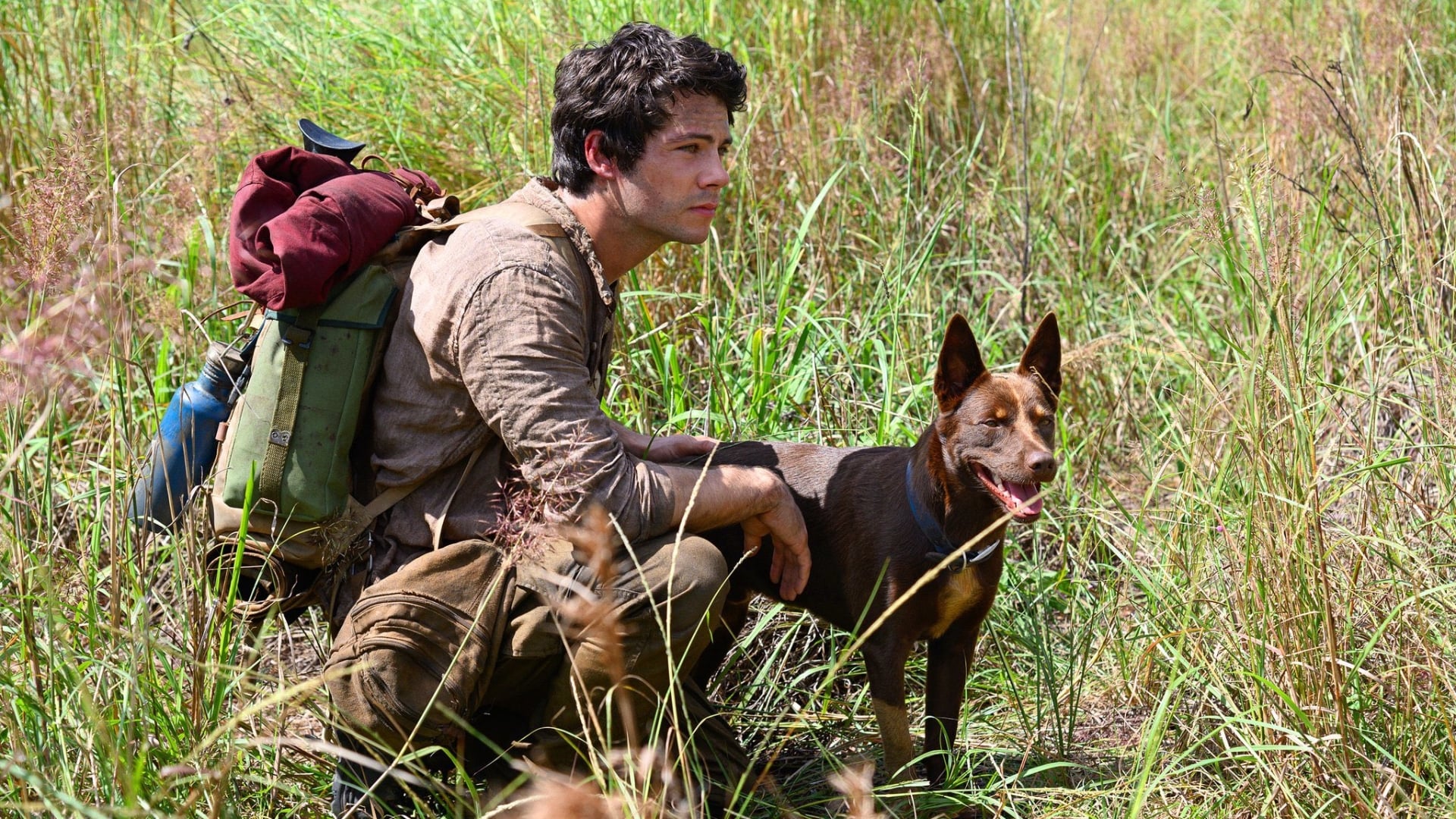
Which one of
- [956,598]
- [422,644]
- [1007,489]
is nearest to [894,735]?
[956,598]

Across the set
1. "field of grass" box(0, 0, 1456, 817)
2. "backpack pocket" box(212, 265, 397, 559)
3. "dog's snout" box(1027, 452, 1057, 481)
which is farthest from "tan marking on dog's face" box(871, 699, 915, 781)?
"backpack pocket" box(212, 265, 397, 559)

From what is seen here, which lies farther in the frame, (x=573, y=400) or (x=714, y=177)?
(x=714, y=177)

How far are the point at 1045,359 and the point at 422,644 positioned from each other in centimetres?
158

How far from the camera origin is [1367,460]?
2.93 meters

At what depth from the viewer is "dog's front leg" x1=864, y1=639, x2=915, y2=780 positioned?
2.90 m

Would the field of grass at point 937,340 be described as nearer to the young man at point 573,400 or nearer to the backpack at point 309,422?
the backpack at point 309,422

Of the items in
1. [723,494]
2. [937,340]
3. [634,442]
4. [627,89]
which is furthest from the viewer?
[937,340]

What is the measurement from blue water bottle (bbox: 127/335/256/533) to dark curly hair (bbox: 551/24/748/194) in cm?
85

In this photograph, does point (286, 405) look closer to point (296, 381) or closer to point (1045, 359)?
point (296, 381)

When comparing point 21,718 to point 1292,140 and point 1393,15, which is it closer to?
point 1292,140

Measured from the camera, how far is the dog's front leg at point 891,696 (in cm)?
290

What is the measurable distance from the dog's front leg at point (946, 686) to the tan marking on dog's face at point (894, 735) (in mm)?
115

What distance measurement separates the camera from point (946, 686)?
A: 3064mm

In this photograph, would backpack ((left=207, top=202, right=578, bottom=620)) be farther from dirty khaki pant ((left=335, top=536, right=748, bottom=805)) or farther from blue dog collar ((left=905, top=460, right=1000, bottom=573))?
blue dog collar ((left=905, top=460, right=1000, bottom=573))
